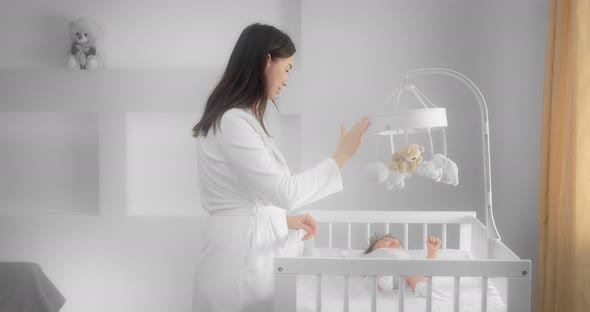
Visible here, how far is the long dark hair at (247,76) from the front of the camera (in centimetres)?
148

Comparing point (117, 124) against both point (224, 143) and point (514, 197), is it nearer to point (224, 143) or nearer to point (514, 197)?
point (224, 143)

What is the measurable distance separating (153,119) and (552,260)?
1.77m

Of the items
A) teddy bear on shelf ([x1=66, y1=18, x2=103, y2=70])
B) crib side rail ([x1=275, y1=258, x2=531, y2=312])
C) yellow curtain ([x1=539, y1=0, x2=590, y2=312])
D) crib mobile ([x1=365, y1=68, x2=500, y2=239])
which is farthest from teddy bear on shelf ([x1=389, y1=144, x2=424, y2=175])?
teddy bear on shelf ([x1=66, y1=18, x2=103, y2=70])

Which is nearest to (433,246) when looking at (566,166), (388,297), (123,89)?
(388,297)

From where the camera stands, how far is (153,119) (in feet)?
9.45

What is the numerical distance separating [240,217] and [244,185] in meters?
0.08

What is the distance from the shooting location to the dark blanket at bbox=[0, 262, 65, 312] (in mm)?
2404

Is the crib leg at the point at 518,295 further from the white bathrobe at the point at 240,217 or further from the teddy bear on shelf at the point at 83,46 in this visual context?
the teddy bear on shelf at the point at 83,46

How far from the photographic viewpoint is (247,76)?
1482mm

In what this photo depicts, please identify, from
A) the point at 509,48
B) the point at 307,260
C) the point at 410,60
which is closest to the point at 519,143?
the point at 509,48

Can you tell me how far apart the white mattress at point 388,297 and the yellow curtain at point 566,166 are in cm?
45

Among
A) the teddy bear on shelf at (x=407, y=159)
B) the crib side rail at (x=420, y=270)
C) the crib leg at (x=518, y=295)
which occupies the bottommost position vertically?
the crib leg at (x=518, y=295)

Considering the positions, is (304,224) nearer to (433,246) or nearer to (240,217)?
(240,217)

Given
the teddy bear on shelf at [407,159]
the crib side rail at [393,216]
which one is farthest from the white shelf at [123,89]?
the teddy bear on shelf at [407,159]
